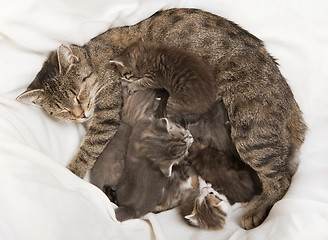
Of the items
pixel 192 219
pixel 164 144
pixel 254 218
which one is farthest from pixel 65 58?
pixel 254 218

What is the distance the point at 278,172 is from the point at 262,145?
0.64ft

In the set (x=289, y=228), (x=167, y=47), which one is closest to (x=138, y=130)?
(x=167, y=47)

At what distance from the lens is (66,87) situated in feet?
6.90

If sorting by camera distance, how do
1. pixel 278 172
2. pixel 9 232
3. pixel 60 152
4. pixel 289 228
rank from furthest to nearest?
1. pixel 60 152
2. pixel 278 172
3. pixel 289 228
4. pixel 9 232

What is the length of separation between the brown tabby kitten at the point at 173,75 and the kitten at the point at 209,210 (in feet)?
1.41

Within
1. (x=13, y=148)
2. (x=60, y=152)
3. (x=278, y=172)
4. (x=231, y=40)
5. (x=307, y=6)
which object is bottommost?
(x=60, y=152)

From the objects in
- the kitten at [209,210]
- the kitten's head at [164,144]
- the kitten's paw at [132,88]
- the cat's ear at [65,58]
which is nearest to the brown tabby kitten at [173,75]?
the kitten's paw at [132,88]

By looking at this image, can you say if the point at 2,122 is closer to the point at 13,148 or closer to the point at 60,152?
the point at 13,148

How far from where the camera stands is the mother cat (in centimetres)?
198

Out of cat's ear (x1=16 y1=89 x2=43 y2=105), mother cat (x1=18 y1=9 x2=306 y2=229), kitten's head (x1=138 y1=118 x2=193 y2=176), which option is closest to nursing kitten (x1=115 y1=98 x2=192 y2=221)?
kitten's head (x1=138 y1=118 x2=193 y2=176)

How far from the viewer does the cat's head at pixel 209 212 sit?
6.95ft

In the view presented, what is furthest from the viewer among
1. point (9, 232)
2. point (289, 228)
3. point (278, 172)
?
point (278, 172)

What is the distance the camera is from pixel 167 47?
2170 mm

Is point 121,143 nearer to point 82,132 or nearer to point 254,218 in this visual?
point 82,132
